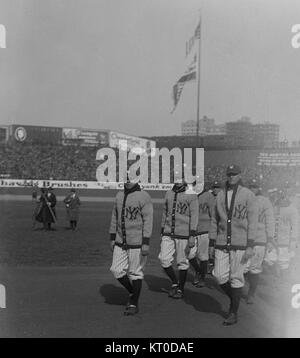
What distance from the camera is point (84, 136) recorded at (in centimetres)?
6500

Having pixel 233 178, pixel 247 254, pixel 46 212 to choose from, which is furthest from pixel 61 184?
pixel 247 254

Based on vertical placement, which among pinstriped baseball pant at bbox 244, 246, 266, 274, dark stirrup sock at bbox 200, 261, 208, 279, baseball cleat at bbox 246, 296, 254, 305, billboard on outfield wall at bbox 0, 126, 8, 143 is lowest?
baseball cleat at bbox 246, 296, 254, 305

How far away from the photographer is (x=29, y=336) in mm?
5281

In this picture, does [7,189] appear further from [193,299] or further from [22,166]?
[193,299]

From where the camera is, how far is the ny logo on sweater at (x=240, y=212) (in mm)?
6184

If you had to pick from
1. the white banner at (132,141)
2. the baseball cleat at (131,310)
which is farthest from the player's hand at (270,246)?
Answer: the white banner at (132,141)

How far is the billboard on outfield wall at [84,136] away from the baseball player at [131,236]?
54.9m

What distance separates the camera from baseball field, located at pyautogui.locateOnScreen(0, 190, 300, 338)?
18.3 ft

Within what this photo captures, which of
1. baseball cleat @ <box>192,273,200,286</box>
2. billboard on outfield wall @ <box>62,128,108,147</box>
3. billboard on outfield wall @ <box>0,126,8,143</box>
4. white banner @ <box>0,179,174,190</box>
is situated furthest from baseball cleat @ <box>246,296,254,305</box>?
billboard on outfield wall @ <box>62,128,108,147</box>

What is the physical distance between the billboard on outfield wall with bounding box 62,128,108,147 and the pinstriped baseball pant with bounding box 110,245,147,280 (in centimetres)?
5501

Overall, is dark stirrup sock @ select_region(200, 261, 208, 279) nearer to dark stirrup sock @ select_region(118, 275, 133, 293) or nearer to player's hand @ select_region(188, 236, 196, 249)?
player's hand @ select_region(188, 236, 196, 249)

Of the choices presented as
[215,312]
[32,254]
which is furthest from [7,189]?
[215,312]

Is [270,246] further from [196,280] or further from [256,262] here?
[196,280]
